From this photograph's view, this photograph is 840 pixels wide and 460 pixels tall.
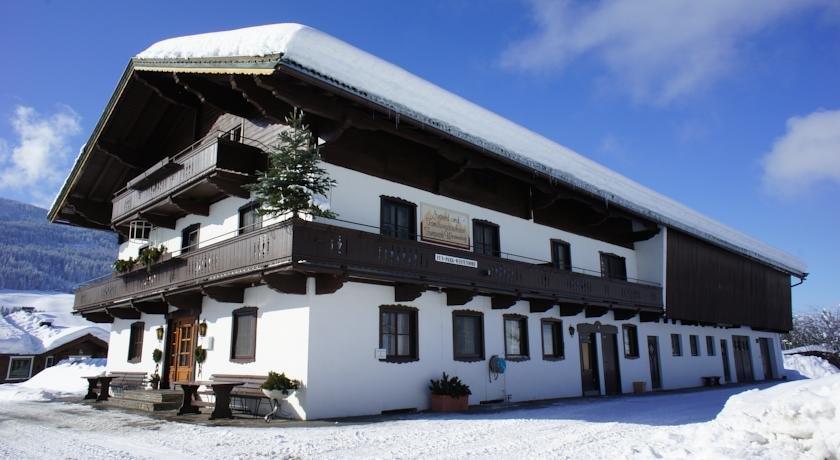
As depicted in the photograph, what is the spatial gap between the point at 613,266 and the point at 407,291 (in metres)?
13.4

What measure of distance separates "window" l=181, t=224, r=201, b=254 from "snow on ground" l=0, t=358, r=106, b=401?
866cm

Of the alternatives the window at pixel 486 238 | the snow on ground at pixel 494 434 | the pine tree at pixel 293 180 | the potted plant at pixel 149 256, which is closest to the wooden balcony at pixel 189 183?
the potted plant at pixel 149 256

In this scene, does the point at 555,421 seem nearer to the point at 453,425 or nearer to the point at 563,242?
the point at 453,425

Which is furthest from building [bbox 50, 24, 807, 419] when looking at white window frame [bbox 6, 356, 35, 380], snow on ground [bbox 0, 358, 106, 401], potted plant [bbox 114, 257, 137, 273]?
white window frame [bbox 6, 356, 35, 380]

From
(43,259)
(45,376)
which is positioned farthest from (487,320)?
(43,259)

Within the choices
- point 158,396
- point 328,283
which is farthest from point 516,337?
point 158,396

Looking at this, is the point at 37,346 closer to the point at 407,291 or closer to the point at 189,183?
the point at 189,183

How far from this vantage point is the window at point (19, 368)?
132ft

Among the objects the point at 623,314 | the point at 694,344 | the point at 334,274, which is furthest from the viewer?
the point at 694,344

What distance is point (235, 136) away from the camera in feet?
60.1

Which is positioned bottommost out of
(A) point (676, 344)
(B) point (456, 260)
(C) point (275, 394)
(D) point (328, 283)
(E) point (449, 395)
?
(E) point (449, 395)

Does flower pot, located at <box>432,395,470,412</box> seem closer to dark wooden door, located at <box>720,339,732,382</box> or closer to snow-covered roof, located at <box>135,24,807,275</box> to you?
snow-covered roof, located at <box>135,24,807,275</box>

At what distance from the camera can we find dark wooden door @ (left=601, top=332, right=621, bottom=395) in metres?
23.6

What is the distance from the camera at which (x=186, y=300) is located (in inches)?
699
